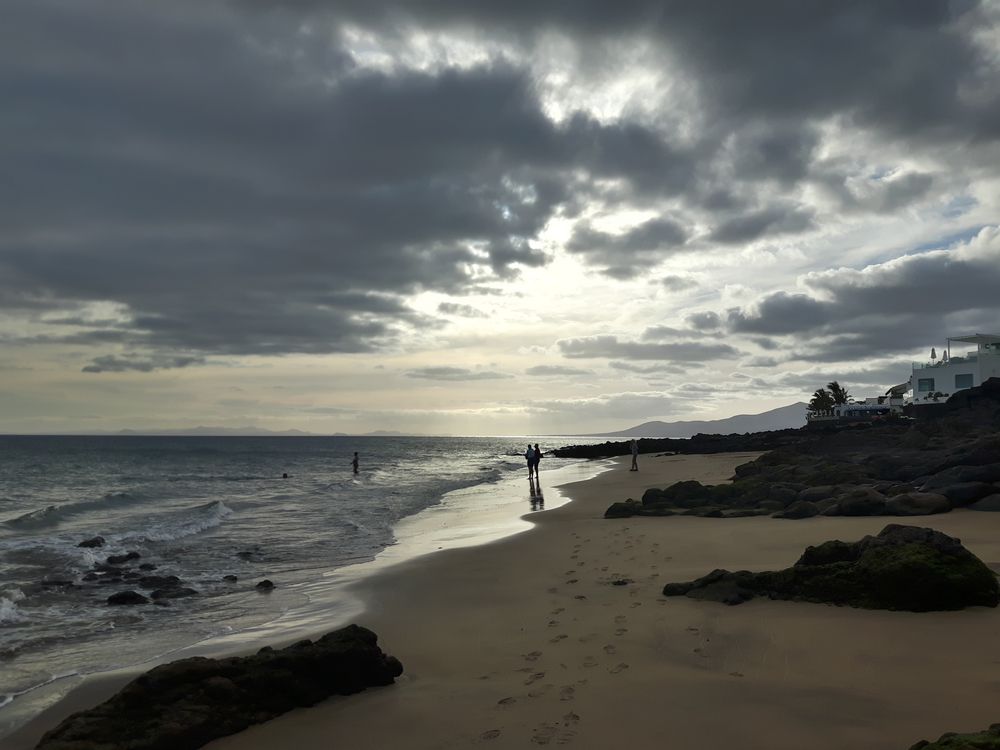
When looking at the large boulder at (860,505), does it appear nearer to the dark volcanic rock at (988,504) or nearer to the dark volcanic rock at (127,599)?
the dark volcanic rock at (988,504)

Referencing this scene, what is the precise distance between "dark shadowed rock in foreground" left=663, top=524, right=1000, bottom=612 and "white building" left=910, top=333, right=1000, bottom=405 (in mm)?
60487

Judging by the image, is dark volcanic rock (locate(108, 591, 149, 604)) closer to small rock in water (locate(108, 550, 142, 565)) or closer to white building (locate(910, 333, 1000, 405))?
small rock in water (locate(108, 550, 142, 565))

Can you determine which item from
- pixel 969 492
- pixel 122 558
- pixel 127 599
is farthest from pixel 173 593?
pixel 969 492

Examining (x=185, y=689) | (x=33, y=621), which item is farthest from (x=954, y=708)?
(x=33, y=621)

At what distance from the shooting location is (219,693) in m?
5.75

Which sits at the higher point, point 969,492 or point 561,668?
point 969,492

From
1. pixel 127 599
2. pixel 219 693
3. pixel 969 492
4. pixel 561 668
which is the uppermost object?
pixel 969 492

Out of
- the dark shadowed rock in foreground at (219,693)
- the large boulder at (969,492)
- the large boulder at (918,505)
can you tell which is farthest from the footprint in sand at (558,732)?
the large boulder at (969,492)

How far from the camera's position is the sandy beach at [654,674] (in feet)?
16.2

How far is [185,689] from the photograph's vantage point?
566 cm

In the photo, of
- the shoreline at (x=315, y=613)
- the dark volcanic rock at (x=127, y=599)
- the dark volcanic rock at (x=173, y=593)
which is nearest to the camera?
the shoreline at (x=315, y=613)

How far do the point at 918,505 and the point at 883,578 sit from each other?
826 cm

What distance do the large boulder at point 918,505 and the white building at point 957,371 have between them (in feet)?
172

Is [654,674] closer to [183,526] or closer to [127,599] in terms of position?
[127,599]
